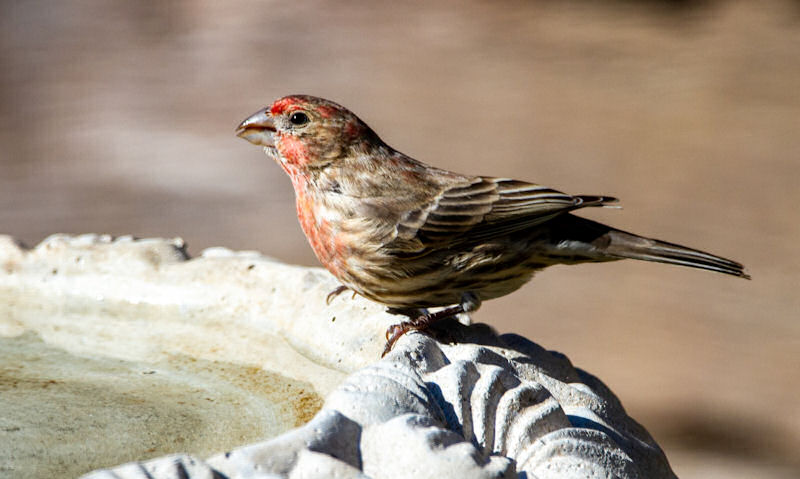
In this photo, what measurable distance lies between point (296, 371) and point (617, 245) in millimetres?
1057

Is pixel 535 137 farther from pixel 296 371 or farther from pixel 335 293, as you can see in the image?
pixel 296 371

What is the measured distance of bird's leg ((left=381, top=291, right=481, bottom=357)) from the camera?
2592mm

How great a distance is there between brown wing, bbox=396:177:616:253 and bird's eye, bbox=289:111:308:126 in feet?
1.41

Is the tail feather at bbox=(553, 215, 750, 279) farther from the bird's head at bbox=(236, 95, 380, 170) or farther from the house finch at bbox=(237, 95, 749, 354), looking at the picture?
the bird's head at bbox=(236, 95, 380, 170)

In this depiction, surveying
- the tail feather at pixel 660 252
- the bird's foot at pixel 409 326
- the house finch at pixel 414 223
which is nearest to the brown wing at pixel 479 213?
the house finch at pixel 414 223

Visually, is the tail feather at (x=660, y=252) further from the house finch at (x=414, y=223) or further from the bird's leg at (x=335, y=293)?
the bird's leg at (x=335, y=293)

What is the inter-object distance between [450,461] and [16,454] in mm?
1157

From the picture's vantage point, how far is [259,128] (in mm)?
3098

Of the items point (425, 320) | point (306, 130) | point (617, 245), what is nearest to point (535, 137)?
point (617, 245)

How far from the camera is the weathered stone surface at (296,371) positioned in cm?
164

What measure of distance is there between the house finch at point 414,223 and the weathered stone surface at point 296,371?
6.3 inches

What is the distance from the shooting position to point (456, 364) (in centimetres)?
199

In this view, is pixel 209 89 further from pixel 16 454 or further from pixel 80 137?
pixel 16 454

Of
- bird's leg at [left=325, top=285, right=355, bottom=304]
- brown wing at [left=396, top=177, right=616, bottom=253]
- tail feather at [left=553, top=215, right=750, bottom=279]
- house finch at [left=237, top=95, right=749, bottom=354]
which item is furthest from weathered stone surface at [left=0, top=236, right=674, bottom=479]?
tail feather at [left=553, top=215, right=750, bottom=279]
